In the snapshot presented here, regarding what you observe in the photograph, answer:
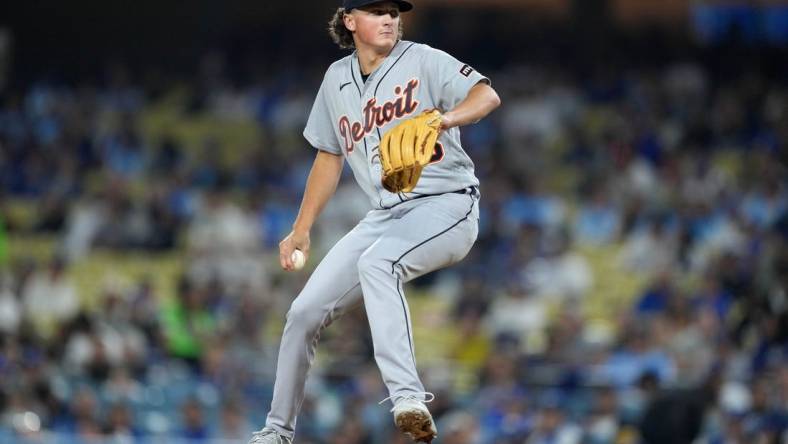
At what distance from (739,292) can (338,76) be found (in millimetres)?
6447

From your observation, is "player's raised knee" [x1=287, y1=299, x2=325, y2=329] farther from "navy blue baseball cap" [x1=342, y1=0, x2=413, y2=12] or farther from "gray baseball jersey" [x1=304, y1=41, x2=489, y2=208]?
"navy blue baseball cap" [x1=342, y1=0, x2=413, y2=12]

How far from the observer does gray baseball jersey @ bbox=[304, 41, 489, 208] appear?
4418 millimetres

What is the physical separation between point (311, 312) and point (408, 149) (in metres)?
0.73

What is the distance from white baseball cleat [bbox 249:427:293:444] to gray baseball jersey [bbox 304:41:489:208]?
826 mm

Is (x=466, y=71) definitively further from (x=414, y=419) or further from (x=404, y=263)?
(x=414, y=419)

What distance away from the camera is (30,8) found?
A: 1759 cm

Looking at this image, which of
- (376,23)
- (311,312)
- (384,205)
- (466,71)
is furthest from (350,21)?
(311,312)

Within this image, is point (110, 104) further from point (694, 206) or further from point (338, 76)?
point (338, 76)

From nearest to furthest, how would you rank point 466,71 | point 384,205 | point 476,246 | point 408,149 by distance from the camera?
point 408,149, point 466,71, point 384,205, point 476,246

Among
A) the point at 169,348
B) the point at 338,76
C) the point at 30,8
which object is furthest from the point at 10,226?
the point at 338,76

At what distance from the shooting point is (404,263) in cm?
439

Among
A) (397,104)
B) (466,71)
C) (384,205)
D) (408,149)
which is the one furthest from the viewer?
(384,205)

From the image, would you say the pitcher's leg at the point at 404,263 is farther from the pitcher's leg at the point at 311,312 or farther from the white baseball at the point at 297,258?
the white baseball at the point at 297,258

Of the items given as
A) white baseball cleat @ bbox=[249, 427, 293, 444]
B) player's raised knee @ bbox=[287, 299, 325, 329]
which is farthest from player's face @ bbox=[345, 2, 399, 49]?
white baseball cleat @ bbox=[249, 427, 293, 444]
